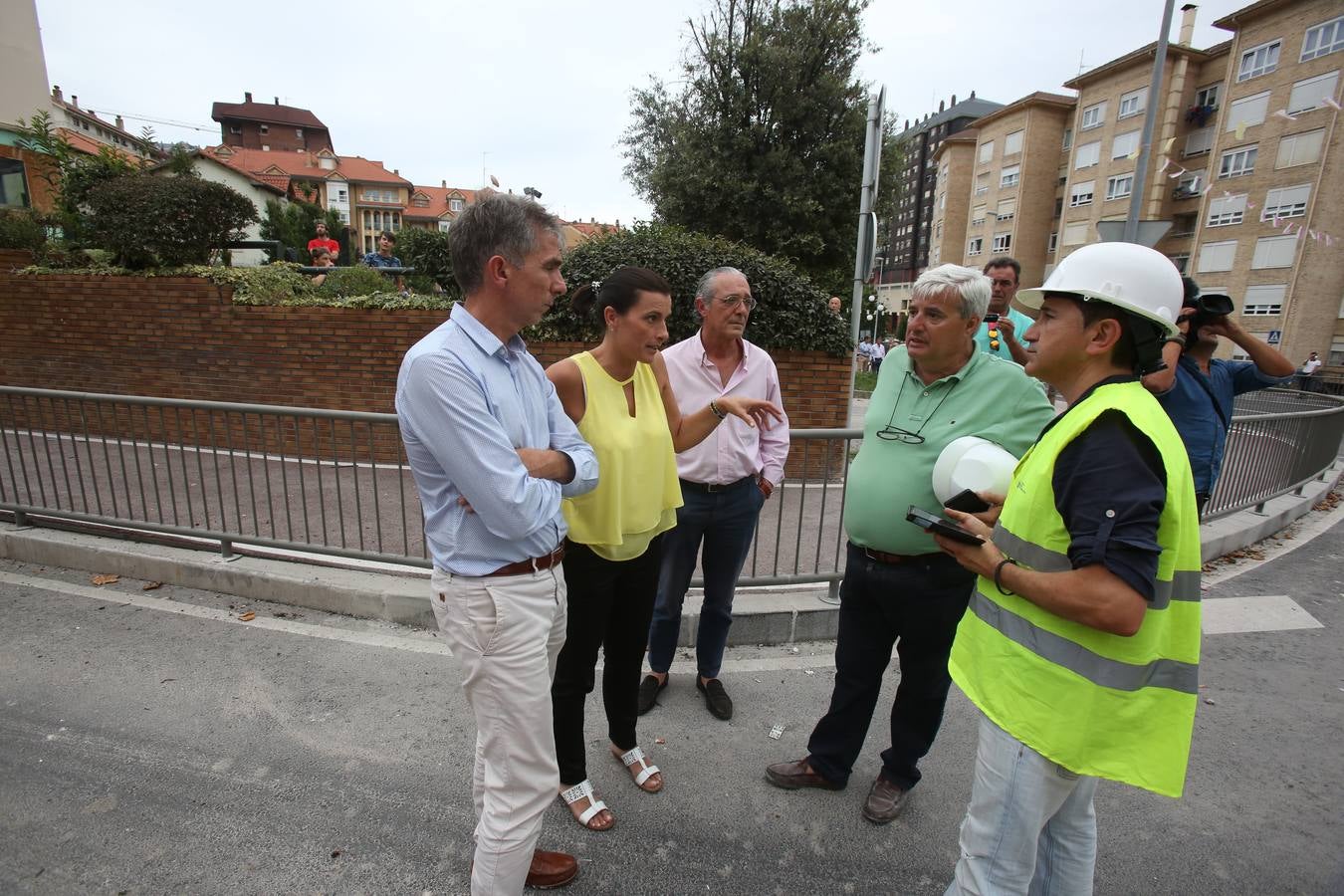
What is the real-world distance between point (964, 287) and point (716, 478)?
129cm

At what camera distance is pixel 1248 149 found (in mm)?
33969

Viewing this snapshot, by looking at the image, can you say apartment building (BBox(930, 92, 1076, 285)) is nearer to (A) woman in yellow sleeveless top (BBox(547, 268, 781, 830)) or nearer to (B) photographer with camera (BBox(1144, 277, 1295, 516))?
(B) photographer with camera (BBox(1144, 277, 1295, 516))

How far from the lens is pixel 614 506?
225 cm

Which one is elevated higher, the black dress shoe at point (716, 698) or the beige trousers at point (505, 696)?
the beige trousers at point (505, 696)

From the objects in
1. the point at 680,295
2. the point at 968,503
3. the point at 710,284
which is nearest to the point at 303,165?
the point at 680,295

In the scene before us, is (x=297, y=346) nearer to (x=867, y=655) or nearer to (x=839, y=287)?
(x=867, y=655)

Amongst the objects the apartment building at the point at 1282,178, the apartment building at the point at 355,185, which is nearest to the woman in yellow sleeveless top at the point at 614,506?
the apartment building at the point at 1282,178

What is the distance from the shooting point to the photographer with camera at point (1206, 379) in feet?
10.6

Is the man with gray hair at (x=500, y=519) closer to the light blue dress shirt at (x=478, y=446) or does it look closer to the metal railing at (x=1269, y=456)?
the light blue dress shirt at (x=478, y=446)

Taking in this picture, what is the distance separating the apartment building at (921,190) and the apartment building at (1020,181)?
106ft

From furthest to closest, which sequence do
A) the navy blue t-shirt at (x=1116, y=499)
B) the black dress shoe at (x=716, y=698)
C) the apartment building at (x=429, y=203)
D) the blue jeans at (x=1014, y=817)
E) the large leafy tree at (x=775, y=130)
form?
1. the apartment building at (x=429, y=203)
2. the large leafy tree at (x=775, y=130)
3. the black dress shoe at (x=716, y=698)
4. the blue jeans at (x=1014, y=817)
5. the navy blue t-shirt at (x=1116, y=499)

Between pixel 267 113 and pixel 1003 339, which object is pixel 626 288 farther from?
pixel 267 113

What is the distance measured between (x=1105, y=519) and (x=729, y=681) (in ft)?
8.16

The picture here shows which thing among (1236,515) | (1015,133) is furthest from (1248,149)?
(1236,515)
